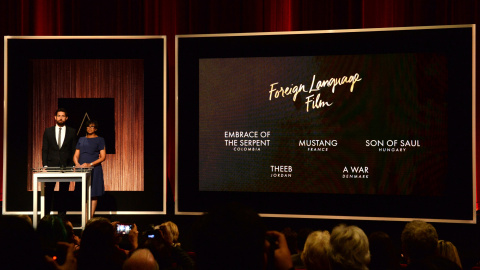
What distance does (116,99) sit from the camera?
6.64 meters

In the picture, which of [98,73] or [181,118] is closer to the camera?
[181,118]

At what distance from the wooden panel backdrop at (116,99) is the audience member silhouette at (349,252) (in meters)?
4.89

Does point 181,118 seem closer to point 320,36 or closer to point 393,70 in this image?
point 320,36

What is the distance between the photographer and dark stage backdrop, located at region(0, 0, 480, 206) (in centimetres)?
654

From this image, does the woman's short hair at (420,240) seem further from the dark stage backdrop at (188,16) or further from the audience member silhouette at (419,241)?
the dark stage backdrop at (188,16)

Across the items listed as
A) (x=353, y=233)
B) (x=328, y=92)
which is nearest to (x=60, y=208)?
(x=328, y=92)

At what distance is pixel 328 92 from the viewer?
17.5 ft

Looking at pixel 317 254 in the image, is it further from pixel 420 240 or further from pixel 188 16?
pixel 188 16

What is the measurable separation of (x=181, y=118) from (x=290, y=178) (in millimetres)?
1438

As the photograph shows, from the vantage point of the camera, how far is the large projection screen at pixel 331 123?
513 cm

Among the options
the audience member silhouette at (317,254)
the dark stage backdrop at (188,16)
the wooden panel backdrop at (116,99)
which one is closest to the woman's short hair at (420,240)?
the audience member silhouette at (317,254)

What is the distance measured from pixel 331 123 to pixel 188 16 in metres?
2.82

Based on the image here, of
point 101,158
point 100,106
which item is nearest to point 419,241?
point 101,158

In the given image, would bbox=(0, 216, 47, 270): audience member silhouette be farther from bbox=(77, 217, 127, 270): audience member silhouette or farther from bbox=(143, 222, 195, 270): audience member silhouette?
bbox=(143, 222, 195, 270): audience member silhouette
